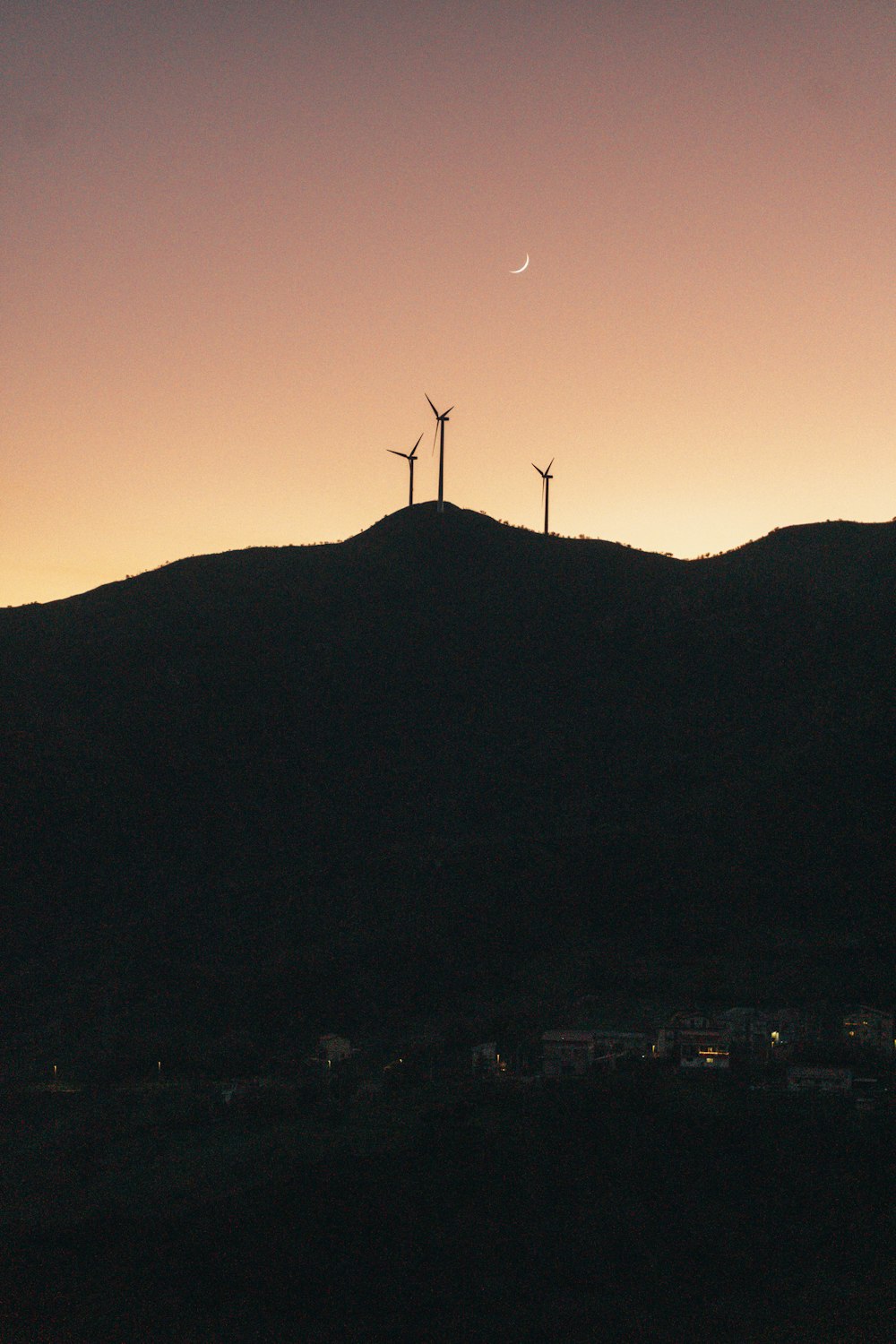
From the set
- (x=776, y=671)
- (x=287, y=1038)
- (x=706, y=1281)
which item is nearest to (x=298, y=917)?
(x=287, y=1038)

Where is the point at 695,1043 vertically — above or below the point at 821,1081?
below

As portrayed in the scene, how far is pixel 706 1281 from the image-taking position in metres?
49.6

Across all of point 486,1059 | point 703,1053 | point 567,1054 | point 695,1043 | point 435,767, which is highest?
point 435,767

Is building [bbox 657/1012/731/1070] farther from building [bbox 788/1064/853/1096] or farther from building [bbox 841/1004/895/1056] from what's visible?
building [bbox 841/1004/895/1056]

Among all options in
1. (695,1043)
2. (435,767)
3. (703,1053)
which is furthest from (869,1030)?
(435,767)

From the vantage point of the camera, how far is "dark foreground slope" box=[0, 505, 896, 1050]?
98000 mm

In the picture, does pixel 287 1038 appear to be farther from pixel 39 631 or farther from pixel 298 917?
pixel 39 631

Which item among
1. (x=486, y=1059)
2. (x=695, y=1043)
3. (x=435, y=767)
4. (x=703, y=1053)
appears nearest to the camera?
(x=703, y=1053)

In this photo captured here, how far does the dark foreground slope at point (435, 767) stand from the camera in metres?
98.0

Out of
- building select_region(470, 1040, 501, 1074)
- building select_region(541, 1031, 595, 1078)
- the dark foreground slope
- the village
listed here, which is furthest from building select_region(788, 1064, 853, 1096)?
the dark foreground slope

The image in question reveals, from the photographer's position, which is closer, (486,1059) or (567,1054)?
(567,1054)

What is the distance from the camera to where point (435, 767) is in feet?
413

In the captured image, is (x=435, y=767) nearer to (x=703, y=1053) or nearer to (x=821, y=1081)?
(x=703, y=1053)

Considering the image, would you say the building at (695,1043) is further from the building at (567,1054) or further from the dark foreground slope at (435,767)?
the dark foreground slope at (435,767)
